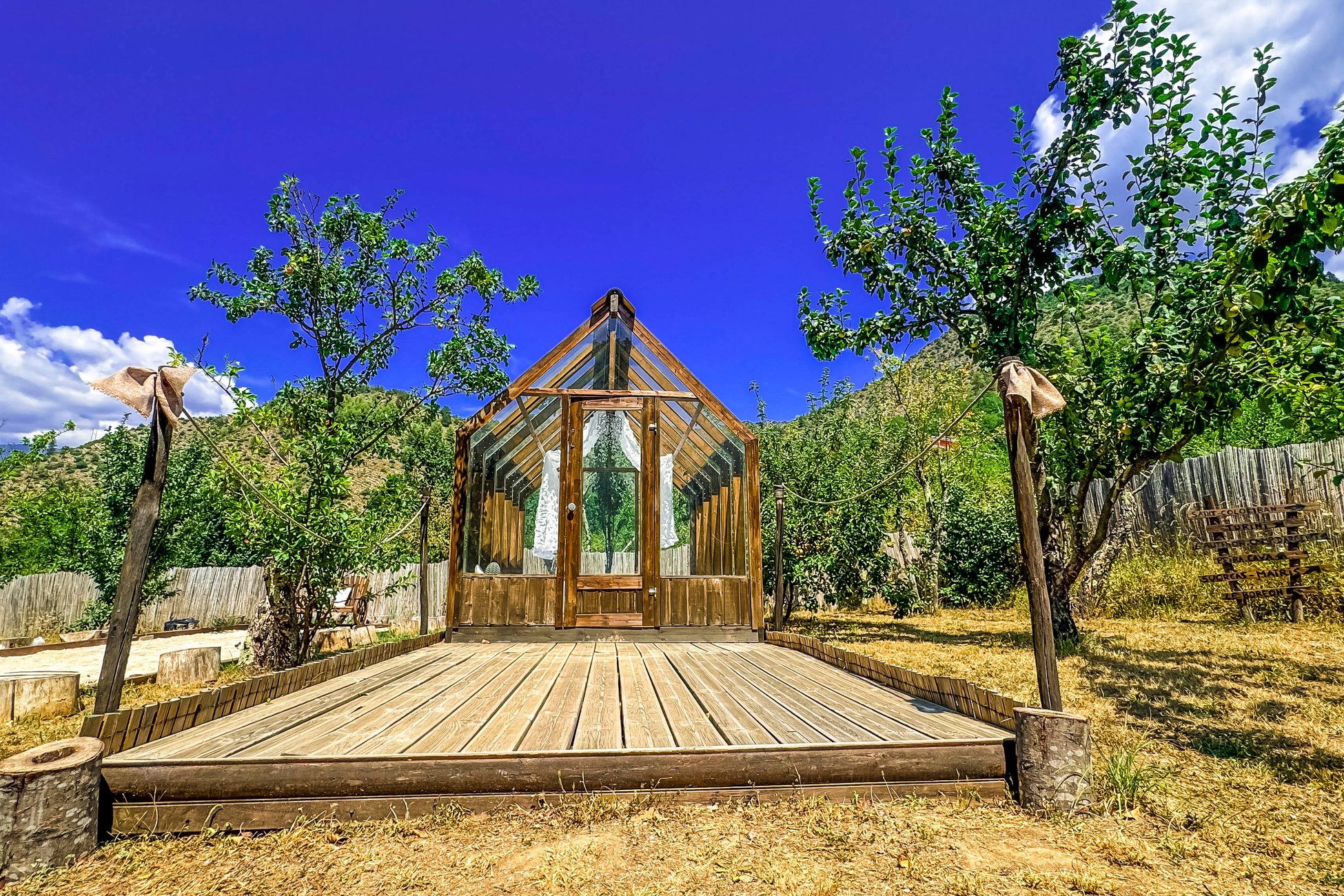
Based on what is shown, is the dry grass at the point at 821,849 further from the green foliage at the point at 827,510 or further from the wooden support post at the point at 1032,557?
the green foliage at the point at 827,510

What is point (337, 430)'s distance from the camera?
670cm

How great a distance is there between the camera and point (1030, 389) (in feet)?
10.4

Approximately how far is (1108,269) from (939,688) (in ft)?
11.7

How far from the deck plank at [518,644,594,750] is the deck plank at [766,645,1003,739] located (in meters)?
1.62

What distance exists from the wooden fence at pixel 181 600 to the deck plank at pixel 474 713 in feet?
41.7

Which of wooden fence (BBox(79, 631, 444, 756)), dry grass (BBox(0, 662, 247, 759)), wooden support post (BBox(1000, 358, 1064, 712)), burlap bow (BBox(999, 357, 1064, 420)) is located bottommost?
dry grass (BBox(0, 662, 247, 759))

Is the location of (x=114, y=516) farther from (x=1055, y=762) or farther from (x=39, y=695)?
(x=1055, y=762)

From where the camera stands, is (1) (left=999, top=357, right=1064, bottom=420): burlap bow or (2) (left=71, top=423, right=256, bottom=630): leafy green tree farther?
(2) (left=71, top=423, right=256, bottom=630): leafy green tree

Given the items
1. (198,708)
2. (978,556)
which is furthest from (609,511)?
(978,556)

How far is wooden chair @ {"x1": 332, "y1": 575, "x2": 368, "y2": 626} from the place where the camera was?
1462 cm

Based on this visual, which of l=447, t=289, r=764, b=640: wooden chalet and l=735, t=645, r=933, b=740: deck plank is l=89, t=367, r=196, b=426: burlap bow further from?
l=447, t=289, r=764, b=640: wooden chalet

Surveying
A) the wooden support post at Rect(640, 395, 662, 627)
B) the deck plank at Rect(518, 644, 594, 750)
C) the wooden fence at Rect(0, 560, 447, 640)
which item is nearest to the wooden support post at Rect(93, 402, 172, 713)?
the deck plank at Rect(518, 644, 594, 750)

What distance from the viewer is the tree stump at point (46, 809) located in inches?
83.8

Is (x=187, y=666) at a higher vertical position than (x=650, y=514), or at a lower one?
lower
